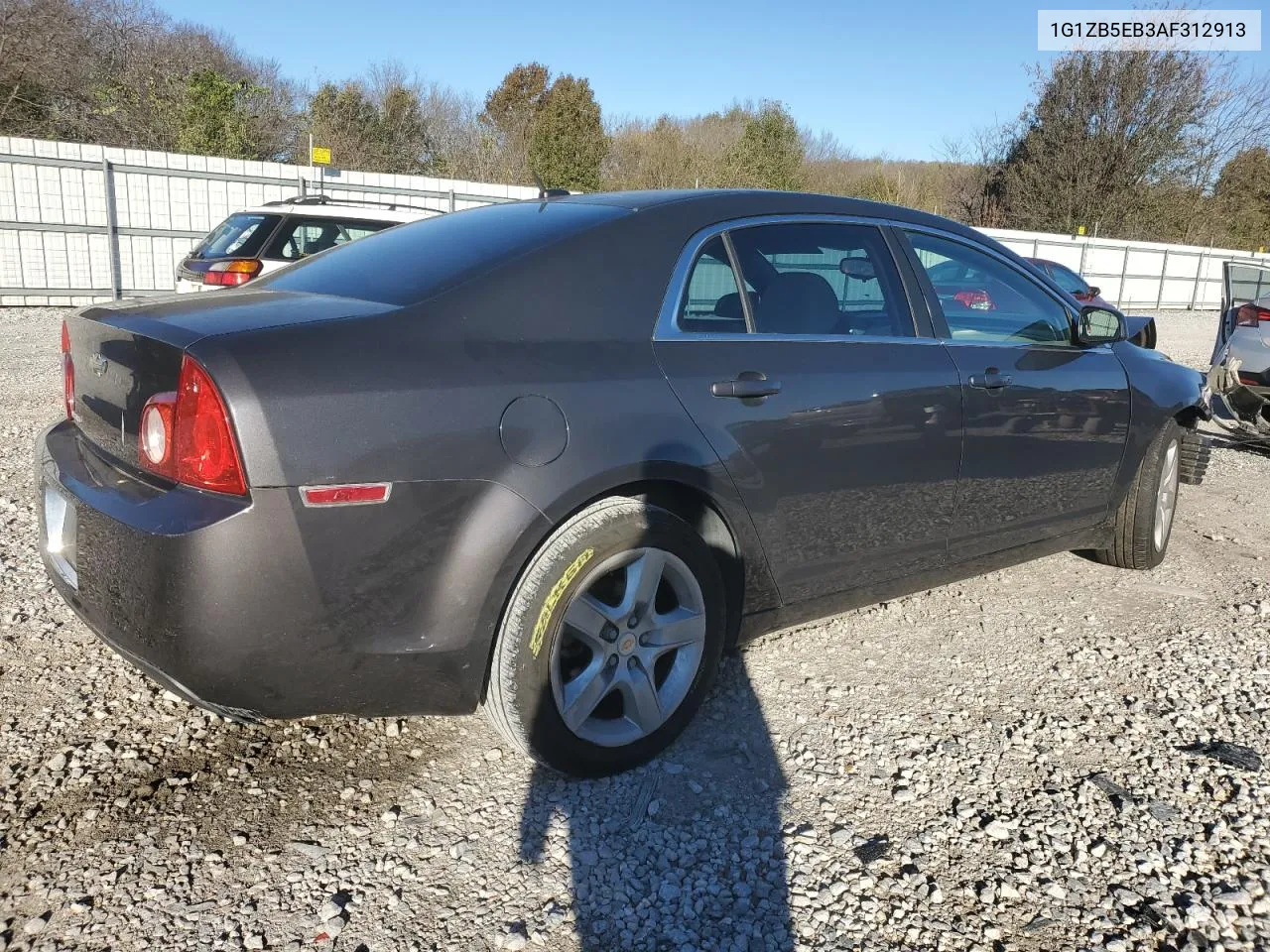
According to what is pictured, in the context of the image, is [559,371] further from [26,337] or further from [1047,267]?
[1047,267]

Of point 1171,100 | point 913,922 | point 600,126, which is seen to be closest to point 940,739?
point 913,922

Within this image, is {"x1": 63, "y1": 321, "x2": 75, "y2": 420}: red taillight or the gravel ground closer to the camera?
the gravel ground

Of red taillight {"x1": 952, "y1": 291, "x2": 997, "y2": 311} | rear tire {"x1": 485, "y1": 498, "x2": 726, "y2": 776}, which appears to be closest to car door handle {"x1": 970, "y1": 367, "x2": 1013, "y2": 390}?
red taillight {"x1": 952, "y1": 291, "x2": 997, "y2": 311}

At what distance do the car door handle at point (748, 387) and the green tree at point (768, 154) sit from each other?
28.8 m

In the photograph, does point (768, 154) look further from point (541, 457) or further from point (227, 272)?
point (541, 457)

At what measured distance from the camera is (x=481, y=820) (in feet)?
8.18

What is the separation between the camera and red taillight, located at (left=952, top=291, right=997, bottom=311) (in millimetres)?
3646

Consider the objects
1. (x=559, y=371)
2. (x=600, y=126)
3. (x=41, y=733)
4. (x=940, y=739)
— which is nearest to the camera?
(x=559, y=371)

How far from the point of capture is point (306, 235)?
9.85 metres

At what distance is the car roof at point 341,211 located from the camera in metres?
9.87

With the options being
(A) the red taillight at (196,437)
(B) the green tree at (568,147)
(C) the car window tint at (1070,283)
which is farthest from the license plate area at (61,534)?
(B) the green tree at (568,147)

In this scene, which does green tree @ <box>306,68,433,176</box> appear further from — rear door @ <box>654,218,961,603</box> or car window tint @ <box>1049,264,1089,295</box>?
rear door @ <box>654,218,961,603</box>

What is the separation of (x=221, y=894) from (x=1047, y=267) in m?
12.8

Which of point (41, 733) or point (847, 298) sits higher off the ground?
point (847, 298)
